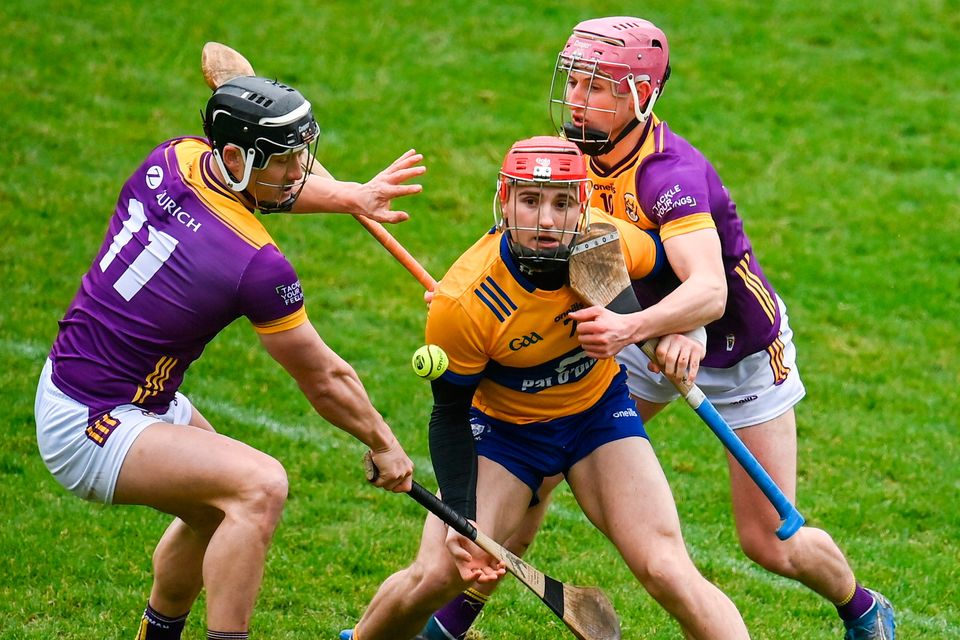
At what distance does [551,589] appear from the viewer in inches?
205

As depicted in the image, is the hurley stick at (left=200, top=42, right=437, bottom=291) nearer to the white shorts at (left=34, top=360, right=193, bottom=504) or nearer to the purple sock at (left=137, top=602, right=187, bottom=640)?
the white shorts at (left=34, top=360, right=193, bottom=504)

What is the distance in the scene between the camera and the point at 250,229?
4652 mm

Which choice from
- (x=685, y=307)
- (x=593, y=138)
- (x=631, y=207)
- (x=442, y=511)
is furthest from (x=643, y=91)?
(x=442, y=511)

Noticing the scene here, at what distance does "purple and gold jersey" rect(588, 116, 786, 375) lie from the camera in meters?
4.99

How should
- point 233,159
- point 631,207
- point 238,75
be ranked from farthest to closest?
point 238,75 → point 631,207 → point 233,159

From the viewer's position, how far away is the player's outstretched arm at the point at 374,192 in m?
5.31

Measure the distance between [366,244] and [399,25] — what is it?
11.2 feet

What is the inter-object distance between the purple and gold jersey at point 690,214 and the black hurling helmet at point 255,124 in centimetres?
122

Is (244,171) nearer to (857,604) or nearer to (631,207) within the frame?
(631,207)

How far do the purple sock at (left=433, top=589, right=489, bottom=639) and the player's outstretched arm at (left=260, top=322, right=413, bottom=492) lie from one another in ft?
3.01

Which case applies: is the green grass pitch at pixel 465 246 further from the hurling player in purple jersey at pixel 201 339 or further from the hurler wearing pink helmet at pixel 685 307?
the hurling player in purple jersey at pixel 201 339

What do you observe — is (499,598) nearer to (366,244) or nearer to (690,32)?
(366,244)

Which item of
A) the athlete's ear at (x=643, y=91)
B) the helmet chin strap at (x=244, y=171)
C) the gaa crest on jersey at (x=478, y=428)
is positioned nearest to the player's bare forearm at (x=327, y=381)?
the gaa crest on jersey at (x=478, y=428)

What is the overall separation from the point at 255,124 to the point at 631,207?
1464 millimetres
